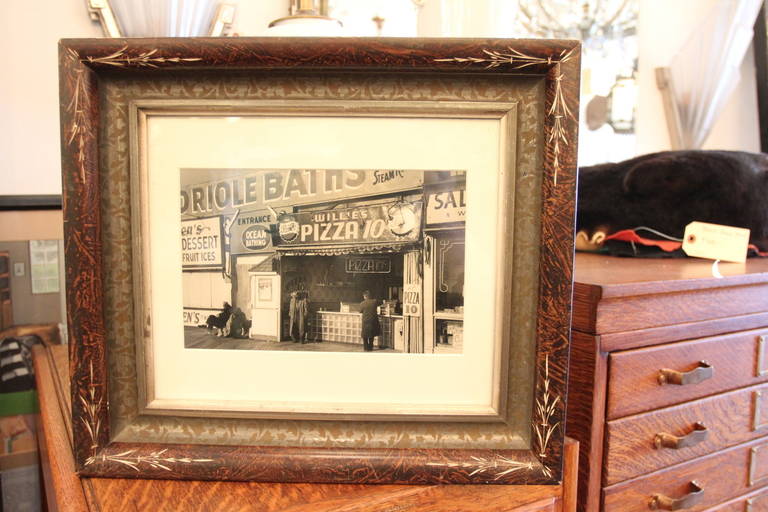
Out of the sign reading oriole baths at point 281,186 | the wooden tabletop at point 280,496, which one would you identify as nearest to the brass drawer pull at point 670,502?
the wooden tabletop at point 280,496

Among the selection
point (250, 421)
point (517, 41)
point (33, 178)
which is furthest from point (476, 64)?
point (33, 178)

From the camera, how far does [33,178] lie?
0.72 meters

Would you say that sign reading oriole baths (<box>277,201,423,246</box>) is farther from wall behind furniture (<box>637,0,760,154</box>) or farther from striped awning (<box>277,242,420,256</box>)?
wall behind furniture (<box>637,0,760,154</box>)

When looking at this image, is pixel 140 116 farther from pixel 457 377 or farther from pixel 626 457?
pixel 626 457

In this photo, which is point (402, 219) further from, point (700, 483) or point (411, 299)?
point (700, 483)

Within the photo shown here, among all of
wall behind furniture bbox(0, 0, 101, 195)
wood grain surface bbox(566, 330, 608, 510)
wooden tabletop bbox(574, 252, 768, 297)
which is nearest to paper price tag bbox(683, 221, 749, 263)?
wooden tabletop bbox(574, 252, 768, 297)

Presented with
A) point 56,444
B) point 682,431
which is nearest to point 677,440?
point 682,431

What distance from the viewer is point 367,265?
382 millimetres

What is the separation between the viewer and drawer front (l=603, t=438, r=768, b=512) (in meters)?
0.53

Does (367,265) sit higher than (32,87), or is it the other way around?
(32,87)

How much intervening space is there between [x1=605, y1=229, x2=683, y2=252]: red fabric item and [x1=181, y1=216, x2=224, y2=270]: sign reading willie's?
1.99 ft

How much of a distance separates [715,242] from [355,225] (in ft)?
1.93

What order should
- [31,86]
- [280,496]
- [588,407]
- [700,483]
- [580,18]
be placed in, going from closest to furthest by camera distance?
[280,496]
[588,407]
[700,483]
[31,86]
[580,18]

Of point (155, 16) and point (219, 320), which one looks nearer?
point (219, 320)
